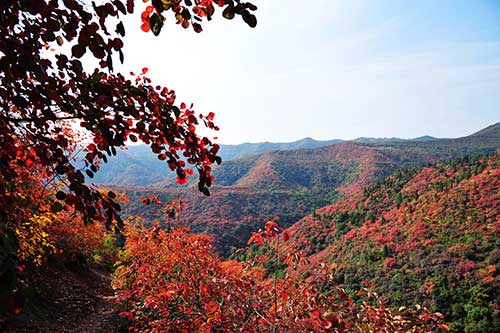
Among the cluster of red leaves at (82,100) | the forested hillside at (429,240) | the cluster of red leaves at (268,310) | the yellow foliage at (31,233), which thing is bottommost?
the forested hillside at (429,240)

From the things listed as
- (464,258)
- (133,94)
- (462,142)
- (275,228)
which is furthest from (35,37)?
(462,142)

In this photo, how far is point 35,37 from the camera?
184cm

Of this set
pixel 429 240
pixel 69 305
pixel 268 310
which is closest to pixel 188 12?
pixel 268 310

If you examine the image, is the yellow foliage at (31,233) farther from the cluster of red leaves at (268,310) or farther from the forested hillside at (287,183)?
the forested hillside at (287,183)

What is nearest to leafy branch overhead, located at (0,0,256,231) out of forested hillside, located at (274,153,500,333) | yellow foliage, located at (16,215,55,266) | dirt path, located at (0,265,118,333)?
yellow foliage, located at (16,215,55,266)

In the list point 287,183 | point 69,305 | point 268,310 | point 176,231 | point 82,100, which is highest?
point 82,100

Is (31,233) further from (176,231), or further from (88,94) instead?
(88,94)

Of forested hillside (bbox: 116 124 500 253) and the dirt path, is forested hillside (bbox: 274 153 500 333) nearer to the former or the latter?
the dirt path

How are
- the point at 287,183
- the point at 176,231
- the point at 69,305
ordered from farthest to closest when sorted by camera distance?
the point at 287,183
the point at 69,305
the point at 176,231

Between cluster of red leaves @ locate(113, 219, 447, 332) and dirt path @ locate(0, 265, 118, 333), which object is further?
dirt path @ locate(0, 265, 118, 333)

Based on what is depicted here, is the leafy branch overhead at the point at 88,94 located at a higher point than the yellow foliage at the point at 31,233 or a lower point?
higher

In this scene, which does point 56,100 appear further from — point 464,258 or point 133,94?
point 464,258

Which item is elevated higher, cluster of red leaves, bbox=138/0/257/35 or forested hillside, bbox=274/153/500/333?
cluster of red leaves, bbox=138/0/257/35

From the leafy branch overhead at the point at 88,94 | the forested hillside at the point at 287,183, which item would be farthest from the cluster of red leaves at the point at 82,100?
the forested hillside at the point at 287,183
